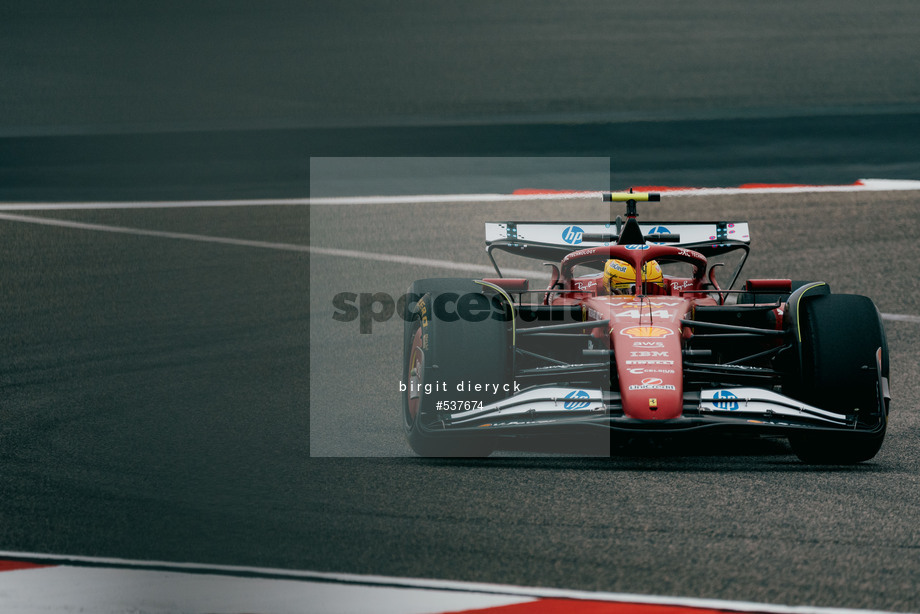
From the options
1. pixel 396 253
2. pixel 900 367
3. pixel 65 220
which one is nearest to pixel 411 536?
pixel 900 367

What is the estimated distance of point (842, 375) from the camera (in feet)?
21.2

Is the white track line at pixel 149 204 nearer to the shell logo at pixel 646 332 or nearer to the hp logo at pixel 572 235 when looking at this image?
the hp logo at pixel 572 235

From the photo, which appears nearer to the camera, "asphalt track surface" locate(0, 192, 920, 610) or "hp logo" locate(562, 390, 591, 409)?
"asphalt track surface" locate(0, 192, 920, 610)

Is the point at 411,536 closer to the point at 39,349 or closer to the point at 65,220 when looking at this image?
the point at 39,349

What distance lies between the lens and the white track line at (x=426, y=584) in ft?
13.7

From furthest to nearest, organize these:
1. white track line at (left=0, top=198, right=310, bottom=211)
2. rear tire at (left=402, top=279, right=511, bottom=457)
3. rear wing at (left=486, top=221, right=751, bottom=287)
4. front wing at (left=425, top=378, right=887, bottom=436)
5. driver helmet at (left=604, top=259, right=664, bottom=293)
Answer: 1. white track line at (left=0, top=198, right=310, bottom=211)
2. rear wing at (left=486, top=221, right=751, bottom=287)
3. driver helmet at (left=604, top=259, right=664, bottom=293)
4. rear tire at (left=402, top=279, right=511, bottom=457)
5. front wing at (left=425, top=378, right=887, bottom=436)

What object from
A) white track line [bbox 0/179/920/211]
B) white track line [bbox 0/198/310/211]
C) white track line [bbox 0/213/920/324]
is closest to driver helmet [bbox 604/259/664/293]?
white track line [bbox 0/213/920/324]

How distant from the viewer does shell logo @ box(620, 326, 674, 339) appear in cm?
659

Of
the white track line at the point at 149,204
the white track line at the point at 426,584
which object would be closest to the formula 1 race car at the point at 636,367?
the white track line at the point at 426,584

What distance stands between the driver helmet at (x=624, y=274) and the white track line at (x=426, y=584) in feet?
11.2

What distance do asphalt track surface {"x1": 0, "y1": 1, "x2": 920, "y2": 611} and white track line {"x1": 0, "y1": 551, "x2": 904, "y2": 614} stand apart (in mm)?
82

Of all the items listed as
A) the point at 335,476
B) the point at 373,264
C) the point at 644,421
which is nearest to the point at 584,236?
the point at 644,421

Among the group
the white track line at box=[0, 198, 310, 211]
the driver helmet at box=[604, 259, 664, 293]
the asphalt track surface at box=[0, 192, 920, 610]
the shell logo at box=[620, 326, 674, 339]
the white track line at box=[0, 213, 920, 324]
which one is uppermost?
the white track line at box=[0, 198, 310, 211]

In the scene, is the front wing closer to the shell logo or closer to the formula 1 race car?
the formula 1 race car
